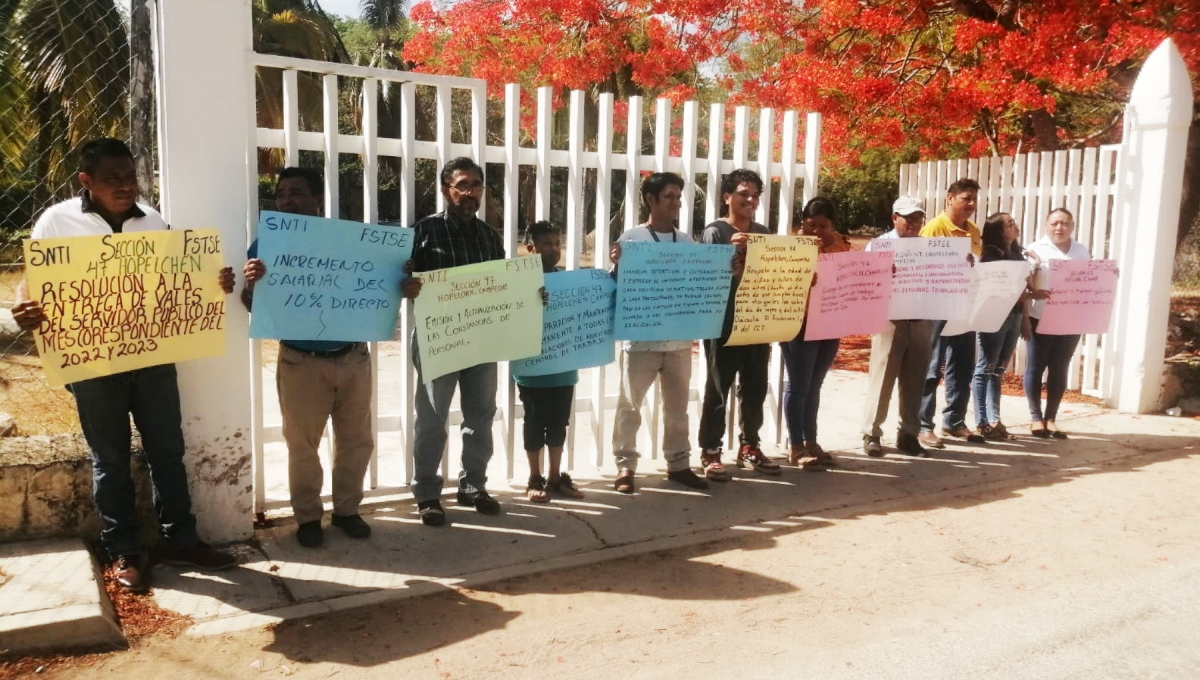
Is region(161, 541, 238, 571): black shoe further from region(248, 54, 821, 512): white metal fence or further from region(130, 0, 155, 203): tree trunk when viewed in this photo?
region(130, 0, 155, 203): tree trunk

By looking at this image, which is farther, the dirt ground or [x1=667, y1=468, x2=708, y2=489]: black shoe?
[x1=667, y1=468, x2=708, y2=489]: black shoe

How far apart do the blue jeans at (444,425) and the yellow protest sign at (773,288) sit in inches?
63.0

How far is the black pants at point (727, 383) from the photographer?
5.72m

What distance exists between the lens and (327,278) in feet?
14.2

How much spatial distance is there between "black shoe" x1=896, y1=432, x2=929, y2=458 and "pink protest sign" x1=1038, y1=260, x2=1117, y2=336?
1.41 meters

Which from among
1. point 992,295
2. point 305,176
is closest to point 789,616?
point 305,176

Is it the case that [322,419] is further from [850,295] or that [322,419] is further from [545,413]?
[850,295]

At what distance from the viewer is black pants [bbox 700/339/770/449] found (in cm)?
572

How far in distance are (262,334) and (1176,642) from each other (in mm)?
4123

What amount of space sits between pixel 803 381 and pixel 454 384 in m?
2.41

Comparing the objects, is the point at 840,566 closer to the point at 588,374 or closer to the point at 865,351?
the point at 588,374

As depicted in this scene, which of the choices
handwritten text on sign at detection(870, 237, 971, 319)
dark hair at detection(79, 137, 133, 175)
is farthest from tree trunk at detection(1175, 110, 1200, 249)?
dark hair at detection(79, 137, 133, 175)

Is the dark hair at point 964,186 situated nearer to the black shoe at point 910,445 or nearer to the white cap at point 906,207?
the white cap at point 906,207

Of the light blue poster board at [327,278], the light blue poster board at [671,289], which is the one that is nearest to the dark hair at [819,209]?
the light blue poster board at [671,289]
